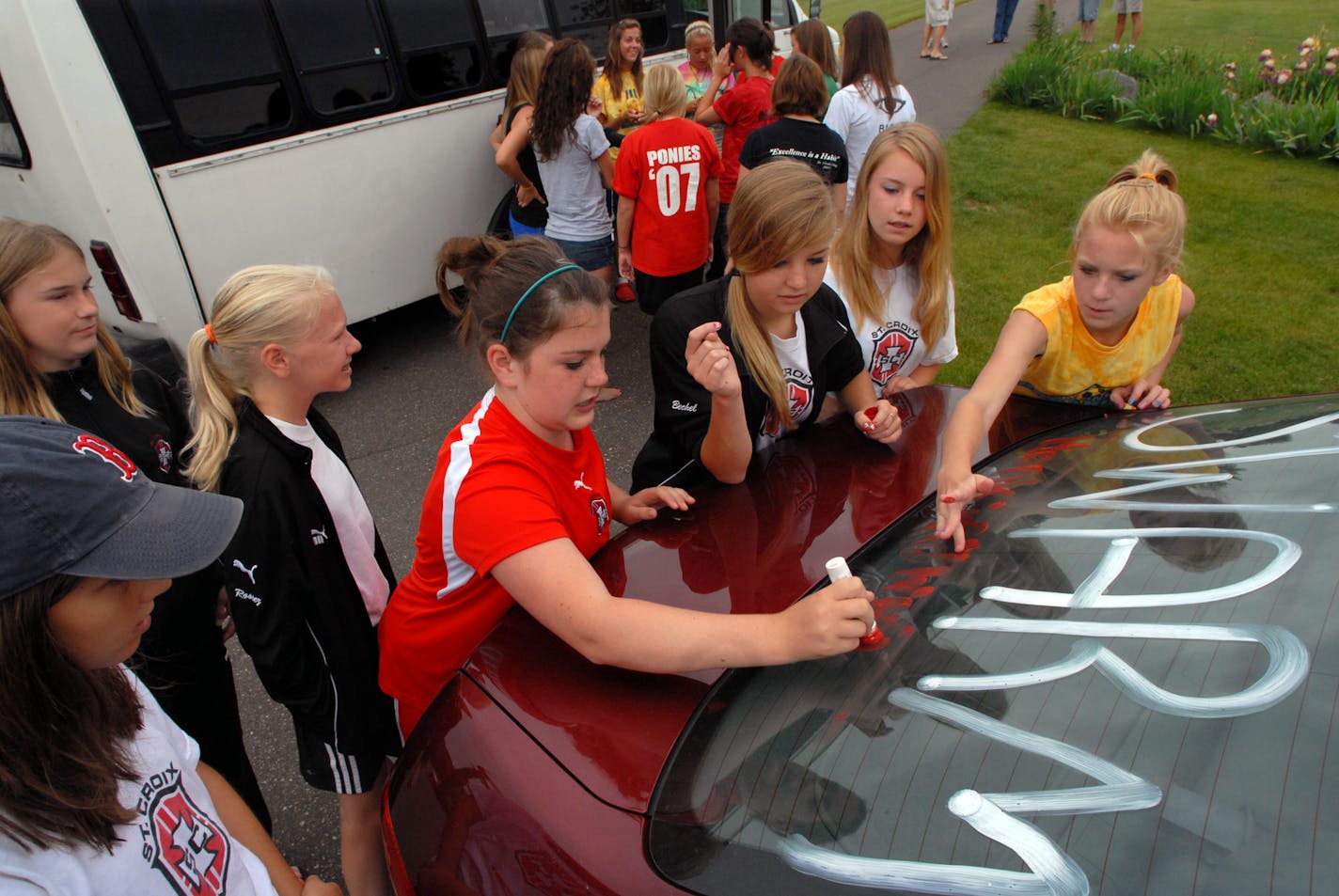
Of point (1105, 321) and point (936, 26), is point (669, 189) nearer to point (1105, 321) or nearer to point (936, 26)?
point (1105, 321)

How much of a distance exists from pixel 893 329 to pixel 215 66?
158 inches

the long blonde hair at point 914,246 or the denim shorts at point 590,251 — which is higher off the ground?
the long blonde hair at point 914,246

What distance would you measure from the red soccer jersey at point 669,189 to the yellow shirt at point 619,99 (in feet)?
4.85

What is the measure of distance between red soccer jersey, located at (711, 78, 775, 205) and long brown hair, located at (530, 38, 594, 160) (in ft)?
3.47

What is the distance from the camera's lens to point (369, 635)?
6.69ft

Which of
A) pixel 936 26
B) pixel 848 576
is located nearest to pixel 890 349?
pixel 848 576

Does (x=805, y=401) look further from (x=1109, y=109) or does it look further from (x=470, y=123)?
(x=1109, y=109)

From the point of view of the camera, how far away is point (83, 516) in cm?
106

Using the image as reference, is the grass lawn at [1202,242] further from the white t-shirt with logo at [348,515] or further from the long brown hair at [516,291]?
the white t-shirt with logo at [348,515]

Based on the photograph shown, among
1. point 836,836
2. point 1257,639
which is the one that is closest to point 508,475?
point 836,836

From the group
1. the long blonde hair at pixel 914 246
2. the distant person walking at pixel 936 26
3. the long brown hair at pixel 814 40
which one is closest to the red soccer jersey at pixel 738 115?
the long brown hair at pixel 814 40

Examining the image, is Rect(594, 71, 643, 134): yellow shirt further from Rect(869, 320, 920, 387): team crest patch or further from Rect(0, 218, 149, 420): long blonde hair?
Rect(0, 218, 149, 420): long blonde hair

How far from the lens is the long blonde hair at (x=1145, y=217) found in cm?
209

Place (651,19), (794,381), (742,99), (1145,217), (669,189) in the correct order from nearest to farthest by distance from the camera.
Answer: (1145,217) → (794,381) → (669,189) → (742,99) → (651,19)
